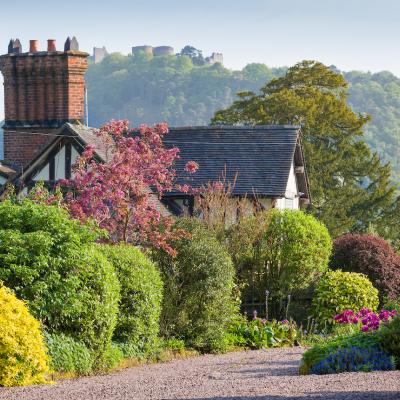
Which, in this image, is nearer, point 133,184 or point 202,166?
point 133,184

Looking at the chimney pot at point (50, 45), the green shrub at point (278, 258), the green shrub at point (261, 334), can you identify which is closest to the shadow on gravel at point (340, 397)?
the green shrub at point (261, 334)

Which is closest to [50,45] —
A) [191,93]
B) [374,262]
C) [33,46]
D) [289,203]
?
[33,46]

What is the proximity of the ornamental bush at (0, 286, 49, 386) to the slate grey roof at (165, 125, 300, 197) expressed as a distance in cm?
1899

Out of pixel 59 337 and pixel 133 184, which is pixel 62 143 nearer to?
pixel 133 184

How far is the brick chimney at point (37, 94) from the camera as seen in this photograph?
111 feet

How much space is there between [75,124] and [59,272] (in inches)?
689

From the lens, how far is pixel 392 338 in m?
14.8

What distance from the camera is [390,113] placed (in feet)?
335

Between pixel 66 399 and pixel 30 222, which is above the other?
pixel 30 222

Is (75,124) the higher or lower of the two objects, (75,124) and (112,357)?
the higher

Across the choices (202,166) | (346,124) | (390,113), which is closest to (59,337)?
(202,166)

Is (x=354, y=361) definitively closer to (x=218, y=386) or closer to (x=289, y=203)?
(x=218, y=386)

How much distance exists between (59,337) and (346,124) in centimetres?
3644

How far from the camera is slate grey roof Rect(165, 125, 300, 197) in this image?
3350cm
